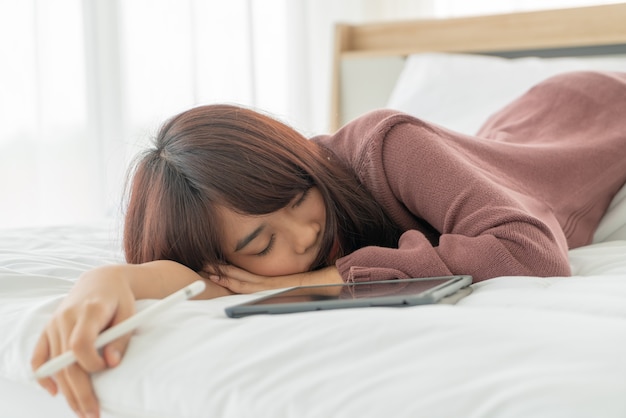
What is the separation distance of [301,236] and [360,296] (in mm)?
256

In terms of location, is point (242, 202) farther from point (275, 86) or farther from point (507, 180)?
point (275, 86)

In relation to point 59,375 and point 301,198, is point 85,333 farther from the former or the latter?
point 301,198

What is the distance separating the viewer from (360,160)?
3.79 ft

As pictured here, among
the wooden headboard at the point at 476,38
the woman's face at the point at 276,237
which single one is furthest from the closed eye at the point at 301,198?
the wooden headboard at the point at 476,38

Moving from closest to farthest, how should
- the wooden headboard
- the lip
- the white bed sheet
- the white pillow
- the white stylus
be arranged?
1. the white bed sheet
2. the white stylus
3. the lip
4. the white pillow
5. the wooden headboard

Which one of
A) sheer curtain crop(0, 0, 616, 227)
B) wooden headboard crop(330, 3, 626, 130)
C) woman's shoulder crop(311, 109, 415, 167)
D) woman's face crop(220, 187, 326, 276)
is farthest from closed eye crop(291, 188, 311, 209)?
wooden headboard crop(330, 3, 626, 130)

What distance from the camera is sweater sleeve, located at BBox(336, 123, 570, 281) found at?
974 mm

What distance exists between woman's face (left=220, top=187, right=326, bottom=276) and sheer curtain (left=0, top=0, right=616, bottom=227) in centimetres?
108

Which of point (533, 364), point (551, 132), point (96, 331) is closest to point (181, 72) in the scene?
point (551, 132)

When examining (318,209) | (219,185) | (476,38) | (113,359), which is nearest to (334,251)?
(318,209)

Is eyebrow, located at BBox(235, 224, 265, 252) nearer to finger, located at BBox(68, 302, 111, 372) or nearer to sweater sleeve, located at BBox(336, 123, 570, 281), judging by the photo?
sweater sleeve, located at BBox(336, 123, 570, 281)

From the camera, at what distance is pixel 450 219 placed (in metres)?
1.05

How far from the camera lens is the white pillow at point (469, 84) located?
1890 mm

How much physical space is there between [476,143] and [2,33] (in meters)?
1.55
